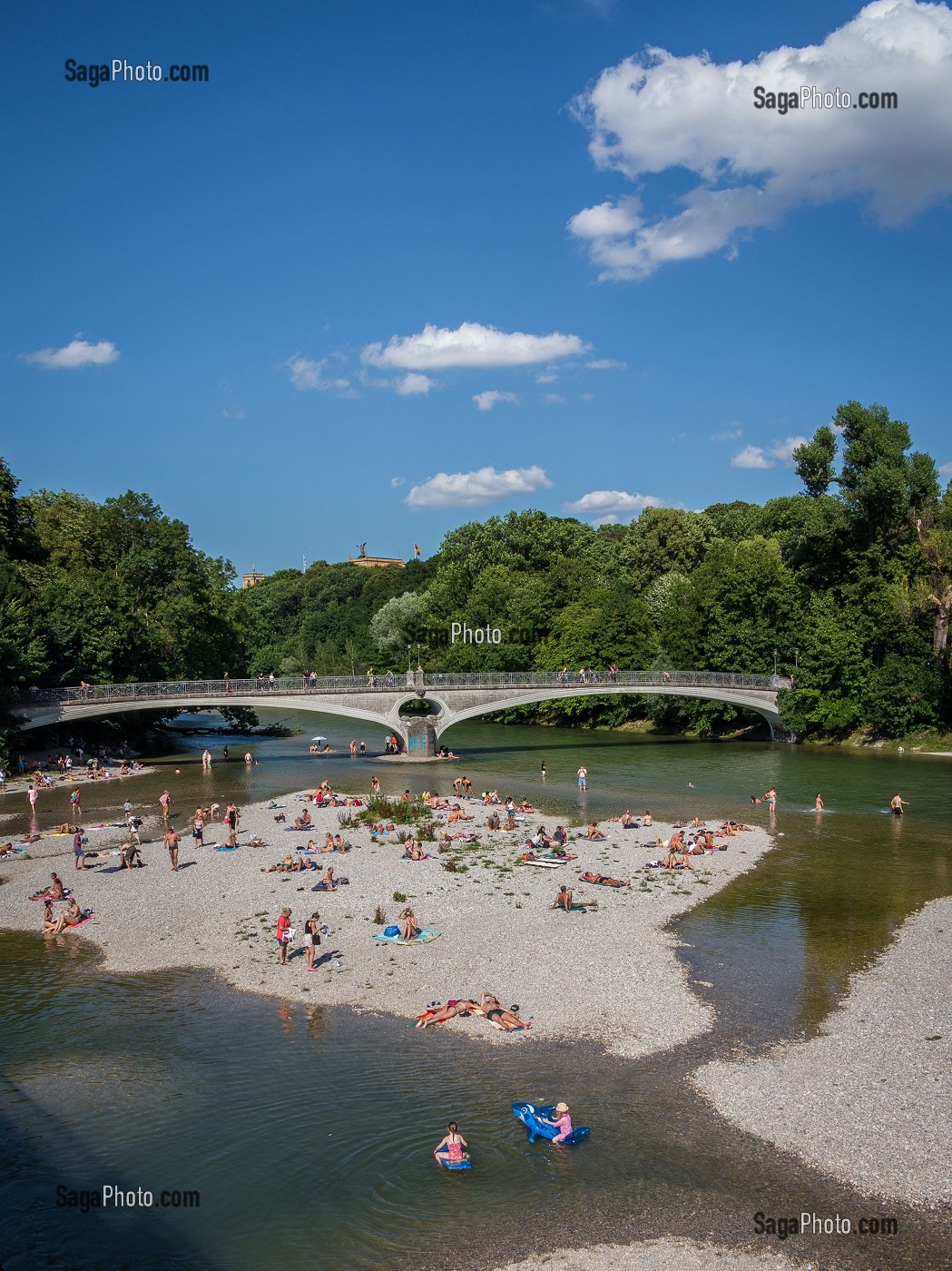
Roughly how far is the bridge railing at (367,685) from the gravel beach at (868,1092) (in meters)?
A: 42.6

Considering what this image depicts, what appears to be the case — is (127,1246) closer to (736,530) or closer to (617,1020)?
(617,1020)

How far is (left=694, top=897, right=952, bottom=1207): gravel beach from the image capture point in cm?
1366

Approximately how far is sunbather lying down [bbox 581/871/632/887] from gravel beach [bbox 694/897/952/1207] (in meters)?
9.09

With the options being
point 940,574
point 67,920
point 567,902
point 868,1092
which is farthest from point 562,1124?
point 940,574

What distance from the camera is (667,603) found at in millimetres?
81625

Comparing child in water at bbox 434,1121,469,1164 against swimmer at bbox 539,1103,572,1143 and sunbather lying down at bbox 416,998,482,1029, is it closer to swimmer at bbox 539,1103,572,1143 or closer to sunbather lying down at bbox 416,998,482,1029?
swimmer at bbox 539,1103,572,1143

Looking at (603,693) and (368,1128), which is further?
(603,693)

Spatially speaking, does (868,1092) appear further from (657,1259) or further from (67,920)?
(67,920)

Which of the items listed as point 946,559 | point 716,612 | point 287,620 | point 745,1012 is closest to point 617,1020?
point 745,1012

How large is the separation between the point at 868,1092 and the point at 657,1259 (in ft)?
18.9

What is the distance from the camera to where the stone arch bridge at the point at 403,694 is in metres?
54.6

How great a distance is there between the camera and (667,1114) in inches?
597

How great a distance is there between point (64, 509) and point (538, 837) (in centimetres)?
5855

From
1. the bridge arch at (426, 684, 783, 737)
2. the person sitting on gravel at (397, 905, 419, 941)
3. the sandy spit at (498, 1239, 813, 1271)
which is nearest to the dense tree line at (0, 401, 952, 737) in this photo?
the bridge arch at (426, 684, 783, 737)
